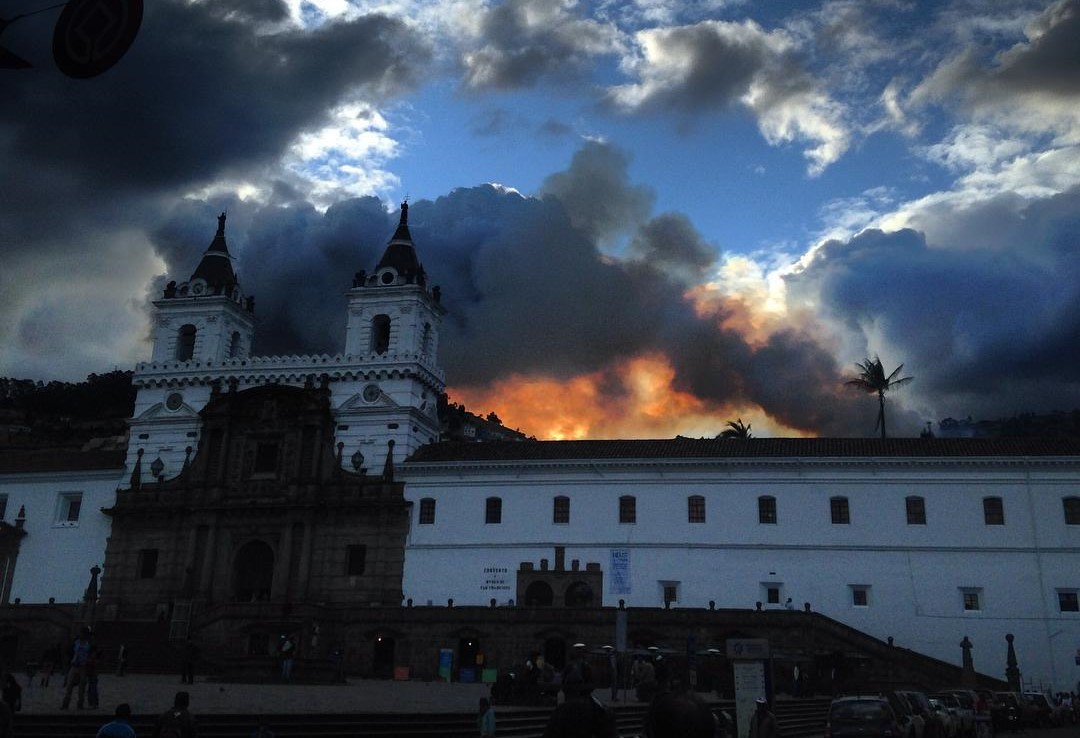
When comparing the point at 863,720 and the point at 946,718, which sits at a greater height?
the point at 946,718

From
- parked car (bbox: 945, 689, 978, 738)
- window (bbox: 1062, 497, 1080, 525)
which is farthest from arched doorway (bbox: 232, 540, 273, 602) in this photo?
window (bbox: 1062, 497, 1080, 525)

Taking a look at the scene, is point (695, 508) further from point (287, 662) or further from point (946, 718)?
point (946, 718)

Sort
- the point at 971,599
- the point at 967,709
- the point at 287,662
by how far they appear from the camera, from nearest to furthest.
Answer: the point at 967,709 < the point at 287,662 < the point at 971,599

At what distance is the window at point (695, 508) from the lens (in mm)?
52250

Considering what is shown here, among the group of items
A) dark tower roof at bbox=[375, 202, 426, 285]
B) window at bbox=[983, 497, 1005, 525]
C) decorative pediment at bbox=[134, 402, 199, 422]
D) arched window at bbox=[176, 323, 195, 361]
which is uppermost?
dark tower roof at bbox=[375, 202, 426, 285]

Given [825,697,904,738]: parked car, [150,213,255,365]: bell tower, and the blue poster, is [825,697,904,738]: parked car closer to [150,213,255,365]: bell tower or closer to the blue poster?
the blue poster

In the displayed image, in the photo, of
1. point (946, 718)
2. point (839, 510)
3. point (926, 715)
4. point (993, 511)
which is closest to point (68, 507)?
point (839, 510)

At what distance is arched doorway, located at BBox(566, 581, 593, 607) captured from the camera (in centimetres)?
5191

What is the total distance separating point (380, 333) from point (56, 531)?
21.7 metres

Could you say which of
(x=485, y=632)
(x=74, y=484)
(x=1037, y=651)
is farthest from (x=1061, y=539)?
(x=74, y=484)

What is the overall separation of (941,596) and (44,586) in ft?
157

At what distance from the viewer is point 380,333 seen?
6306 centimetres

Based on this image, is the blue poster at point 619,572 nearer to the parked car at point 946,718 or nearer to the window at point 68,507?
the parked car at point 946,718

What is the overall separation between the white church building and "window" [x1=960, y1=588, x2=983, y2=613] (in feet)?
0.56
